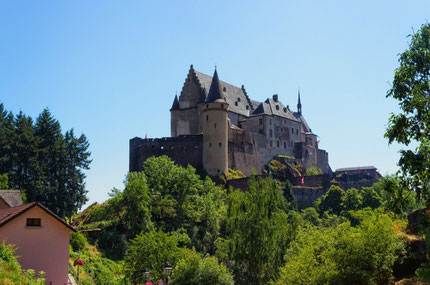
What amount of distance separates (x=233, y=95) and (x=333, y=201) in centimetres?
2691

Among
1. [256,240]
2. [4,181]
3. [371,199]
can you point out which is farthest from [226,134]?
[256,240]

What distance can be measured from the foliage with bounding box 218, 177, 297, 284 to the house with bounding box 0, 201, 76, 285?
1235 cm

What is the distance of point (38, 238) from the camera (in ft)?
102

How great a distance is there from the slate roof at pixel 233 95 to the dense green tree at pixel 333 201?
839 inches

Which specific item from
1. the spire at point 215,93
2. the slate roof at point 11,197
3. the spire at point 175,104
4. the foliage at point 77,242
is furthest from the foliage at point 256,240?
the spire at point 175,104

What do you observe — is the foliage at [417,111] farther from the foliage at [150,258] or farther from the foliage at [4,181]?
the foliage at [4,181]

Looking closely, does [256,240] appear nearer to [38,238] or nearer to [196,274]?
[196,274]

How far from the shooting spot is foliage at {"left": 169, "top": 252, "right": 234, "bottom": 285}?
31.9m

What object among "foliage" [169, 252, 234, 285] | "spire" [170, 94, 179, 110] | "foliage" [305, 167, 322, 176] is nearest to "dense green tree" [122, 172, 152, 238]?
"foliage" [169, 252, 234, 285]

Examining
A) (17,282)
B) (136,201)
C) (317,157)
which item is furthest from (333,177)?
(17,282)

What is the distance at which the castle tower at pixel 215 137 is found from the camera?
72.6 m

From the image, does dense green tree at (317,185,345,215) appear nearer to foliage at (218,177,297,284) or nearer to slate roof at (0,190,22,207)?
foliage at (218,177,297,284)

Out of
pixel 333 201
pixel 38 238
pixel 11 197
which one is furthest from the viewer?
pixel 333 201

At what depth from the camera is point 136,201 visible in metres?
52.6
